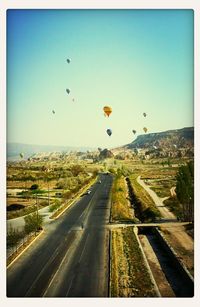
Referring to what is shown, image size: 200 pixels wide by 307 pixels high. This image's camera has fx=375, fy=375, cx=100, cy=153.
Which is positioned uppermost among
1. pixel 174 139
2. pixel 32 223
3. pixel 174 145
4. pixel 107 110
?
pixel 174 139

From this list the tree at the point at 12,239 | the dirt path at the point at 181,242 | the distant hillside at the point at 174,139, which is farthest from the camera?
the distant hillside at the point at 174,139

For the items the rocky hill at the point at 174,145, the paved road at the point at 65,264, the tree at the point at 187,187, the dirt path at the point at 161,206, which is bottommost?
the paved road at the point at 65,264

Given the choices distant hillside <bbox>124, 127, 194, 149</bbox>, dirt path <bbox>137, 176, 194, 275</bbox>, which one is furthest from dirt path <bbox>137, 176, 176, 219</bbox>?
distant hillside <bbox>124, 127, 194, 149</bbox>

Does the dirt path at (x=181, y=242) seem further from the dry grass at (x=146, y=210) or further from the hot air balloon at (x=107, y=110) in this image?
the hot air balloon at (x=107, y=110)

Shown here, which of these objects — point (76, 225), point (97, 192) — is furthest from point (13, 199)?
point (76, 225)

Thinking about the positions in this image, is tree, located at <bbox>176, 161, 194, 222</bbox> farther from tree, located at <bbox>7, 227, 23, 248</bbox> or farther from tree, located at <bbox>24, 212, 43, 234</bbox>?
tree, located at <bbox>7, 227, 23, 248</bbox>

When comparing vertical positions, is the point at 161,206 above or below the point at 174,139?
below

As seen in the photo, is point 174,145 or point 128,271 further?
point 174,145

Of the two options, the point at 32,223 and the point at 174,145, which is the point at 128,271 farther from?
the point at 174,145

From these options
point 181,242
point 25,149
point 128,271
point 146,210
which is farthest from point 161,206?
point 25,149

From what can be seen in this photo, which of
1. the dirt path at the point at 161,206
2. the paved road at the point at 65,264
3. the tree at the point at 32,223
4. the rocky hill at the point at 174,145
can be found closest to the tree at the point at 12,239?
the paved road at the point at 65,264
